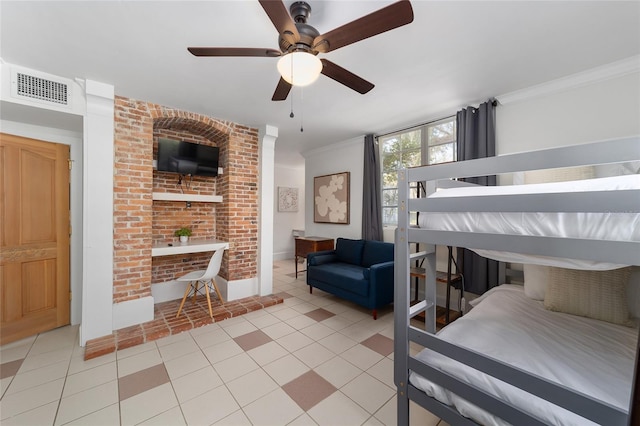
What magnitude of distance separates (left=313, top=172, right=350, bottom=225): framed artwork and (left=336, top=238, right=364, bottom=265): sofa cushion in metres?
0.58

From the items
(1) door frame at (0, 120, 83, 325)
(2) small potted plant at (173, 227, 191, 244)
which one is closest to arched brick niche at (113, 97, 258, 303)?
(2) small potted plant at (173, 227, 191, 244)

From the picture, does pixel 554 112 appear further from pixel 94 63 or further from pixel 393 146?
pixel 94 63

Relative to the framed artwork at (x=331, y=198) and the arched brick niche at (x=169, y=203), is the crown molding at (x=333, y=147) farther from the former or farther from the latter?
the arched brick niche at (x=169, y=203)

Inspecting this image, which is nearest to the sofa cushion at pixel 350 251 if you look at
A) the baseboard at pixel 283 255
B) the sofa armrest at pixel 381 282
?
the sofa armrest at pixel 381 282

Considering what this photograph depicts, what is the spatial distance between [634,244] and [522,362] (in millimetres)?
759

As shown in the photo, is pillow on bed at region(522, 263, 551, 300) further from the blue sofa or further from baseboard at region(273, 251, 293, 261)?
baseboard at region(273, 251, 293, 261)

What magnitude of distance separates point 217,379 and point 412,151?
12.0 feet

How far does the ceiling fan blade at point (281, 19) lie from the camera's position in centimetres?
113

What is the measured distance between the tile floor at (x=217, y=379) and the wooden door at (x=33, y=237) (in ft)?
0.82

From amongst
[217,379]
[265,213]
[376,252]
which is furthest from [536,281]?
[265,213]

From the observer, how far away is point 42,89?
2.29m

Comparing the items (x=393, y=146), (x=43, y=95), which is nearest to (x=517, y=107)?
(x=393, y=146)

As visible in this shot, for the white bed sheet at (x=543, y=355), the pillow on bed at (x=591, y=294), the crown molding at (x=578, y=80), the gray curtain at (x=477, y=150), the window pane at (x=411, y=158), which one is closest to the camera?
the white bed sheet at (x=543, y=355)

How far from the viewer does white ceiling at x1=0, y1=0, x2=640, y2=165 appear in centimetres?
158
